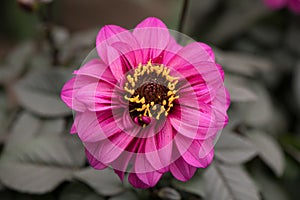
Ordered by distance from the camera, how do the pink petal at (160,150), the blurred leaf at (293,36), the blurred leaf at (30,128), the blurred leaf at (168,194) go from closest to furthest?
the pink petal at (160,150) → the blurred leaf at (168,194) → the blurred leaf at (30,128) → the blurred leaf at (293,36)

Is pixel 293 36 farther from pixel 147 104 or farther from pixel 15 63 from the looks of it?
pixel 147 104

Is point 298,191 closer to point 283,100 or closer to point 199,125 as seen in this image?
point 283,100

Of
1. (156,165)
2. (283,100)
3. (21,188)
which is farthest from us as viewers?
(283,100)

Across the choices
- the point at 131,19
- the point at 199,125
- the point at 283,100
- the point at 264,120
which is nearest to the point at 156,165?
the point at 199,125

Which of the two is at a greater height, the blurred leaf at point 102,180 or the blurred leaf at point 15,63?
the blurred leaf at point 102,180

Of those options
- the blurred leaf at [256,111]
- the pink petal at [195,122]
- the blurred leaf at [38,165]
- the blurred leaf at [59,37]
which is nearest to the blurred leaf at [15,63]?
the blurred leaf at [59,37]

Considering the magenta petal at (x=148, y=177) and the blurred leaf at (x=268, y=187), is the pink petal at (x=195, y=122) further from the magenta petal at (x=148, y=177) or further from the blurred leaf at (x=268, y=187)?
the blurred leaf at (x=268, y=187)
